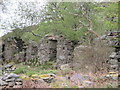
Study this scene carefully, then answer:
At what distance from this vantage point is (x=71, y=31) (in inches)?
472

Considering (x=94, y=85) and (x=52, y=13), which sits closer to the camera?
(x=94, y=85)

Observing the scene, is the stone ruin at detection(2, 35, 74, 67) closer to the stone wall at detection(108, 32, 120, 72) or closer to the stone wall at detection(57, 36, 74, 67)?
the stone wall at detection(57, 36, 74, 67)

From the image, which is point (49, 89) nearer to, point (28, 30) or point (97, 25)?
point (97, 25)

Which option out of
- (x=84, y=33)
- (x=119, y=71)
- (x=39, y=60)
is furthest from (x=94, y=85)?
(x=39, y=60)

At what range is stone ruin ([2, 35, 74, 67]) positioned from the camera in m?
13.2

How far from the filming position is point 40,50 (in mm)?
15297

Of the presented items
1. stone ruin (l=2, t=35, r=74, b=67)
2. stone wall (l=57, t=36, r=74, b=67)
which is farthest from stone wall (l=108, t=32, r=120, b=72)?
stone wall (l=57, t=36, r=74, b=67)

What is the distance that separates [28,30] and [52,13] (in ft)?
10.8

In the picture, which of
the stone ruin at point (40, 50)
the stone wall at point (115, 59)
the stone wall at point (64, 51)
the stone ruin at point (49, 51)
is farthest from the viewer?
the stone ruin at point (40, 50)

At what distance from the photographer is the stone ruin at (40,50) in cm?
1320

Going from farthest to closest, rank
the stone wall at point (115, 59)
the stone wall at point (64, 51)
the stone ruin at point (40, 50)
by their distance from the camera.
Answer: the stone ruin at point (40, 50), the stone wall at point (64, 51), the stone wall at point (115, 59)

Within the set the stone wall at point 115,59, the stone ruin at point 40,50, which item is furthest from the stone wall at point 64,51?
the stone wall at point 115,59

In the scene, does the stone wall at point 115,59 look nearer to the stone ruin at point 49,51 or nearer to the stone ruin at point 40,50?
the stone ruin at point 49,51

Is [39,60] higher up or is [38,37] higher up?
[38,37]
